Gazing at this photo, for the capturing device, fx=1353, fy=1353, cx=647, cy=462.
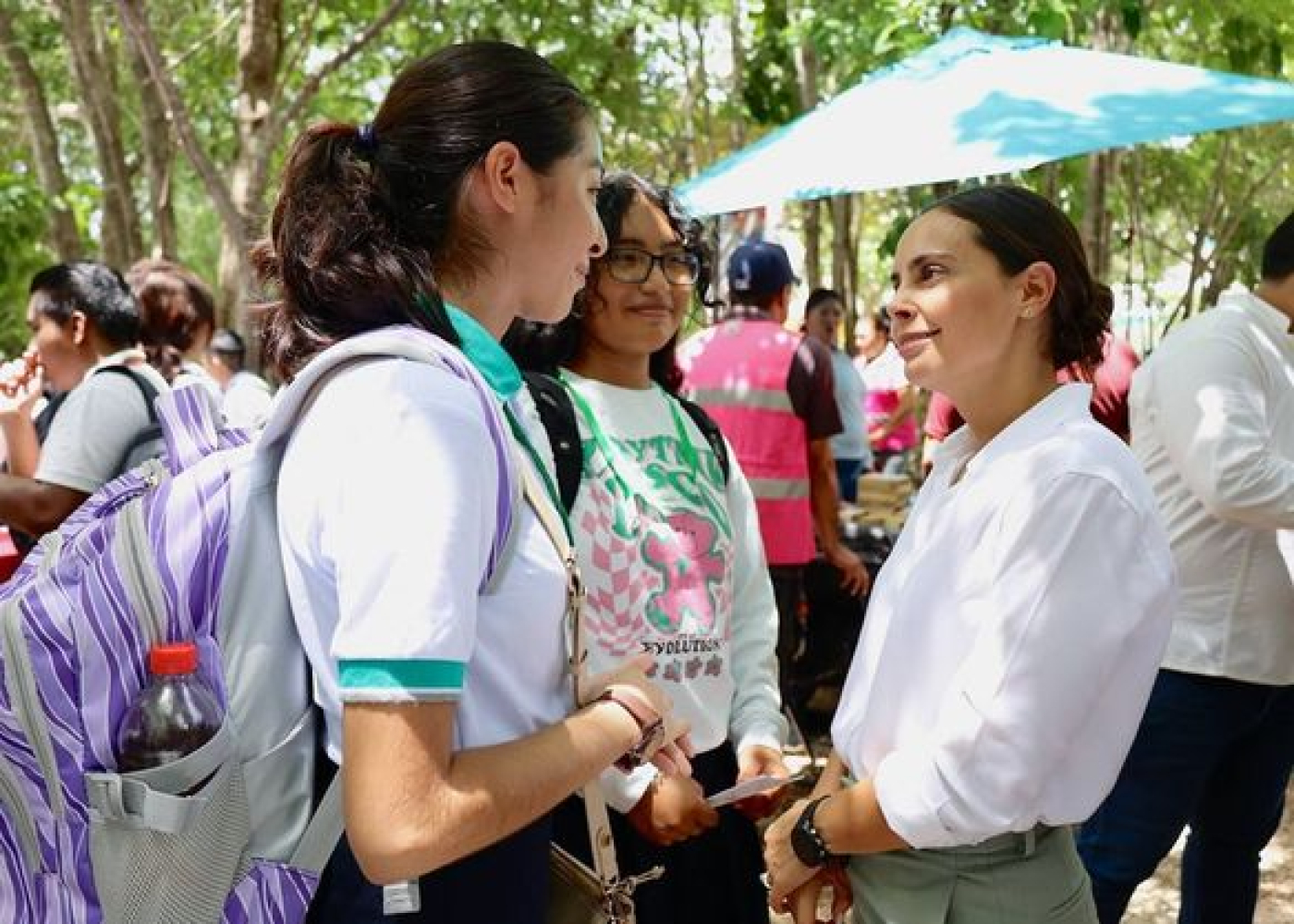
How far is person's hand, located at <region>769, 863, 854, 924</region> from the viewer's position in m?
2.10

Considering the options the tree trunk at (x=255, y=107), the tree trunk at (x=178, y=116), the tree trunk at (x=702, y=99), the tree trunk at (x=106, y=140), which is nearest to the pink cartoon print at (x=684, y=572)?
the tree trunk at (x=178, y=116)

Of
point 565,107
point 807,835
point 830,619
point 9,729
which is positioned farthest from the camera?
point 830,619

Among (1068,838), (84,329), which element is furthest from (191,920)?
(84,329)

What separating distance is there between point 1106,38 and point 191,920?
9271mm

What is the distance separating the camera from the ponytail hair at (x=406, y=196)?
142 cm

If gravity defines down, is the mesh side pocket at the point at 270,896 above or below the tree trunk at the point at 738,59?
below

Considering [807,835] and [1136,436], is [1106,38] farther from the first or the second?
[807,835]

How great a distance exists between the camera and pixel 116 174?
1032cm

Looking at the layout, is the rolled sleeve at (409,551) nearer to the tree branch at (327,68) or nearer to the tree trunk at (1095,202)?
the tree branch at (327,68)

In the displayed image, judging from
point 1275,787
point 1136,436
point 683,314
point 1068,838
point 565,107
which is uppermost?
point 565,107

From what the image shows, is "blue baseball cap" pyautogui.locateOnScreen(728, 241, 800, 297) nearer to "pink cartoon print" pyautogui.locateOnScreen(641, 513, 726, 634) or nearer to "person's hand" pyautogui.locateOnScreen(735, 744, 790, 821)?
"pink cartoon print" pyautogui.locateOnScreen(641, 513, 726, 634)

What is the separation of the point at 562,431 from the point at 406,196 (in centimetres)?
97

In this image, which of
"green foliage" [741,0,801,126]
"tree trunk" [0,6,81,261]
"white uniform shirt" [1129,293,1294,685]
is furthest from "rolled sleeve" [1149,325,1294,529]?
"tree trunk" [0,6,81,261]

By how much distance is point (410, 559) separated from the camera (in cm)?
119
